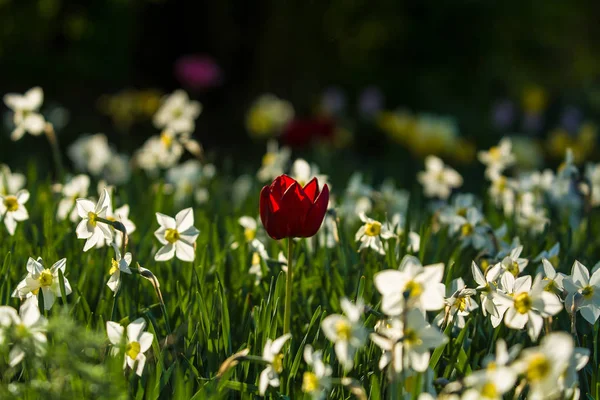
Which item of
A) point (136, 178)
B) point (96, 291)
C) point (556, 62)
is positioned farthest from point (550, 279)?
point (556, 62)

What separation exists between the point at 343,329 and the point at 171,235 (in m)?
0.54

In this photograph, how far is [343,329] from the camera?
1.01 metres

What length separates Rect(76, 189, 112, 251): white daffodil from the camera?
1368 millimetres

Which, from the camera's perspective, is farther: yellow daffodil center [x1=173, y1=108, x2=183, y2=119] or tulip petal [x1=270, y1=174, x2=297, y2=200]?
yellow daffodil center [x1=173, y1=108, x2=183, y2=119]

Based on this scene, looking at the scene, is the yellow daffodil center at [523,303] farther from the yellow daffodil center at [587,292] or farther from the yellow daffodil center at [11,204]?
the yellow daffodil center at [11,204]

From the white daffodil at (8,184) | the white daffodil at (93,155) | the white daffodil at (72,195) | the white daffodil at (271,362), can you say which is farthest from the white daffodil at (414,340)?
the white daffodil at (93,155)

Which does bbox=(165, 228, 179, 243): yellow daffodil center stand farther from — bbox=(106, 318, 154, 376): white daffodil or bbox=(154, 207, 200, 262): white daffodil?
bbox=(106, 318, 154, 376): white daffodil

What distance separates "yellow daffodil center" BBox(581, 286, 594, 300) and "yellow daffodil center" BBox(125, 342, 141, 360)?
2.63 feet

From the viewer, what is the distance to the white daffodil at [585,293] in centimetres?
130

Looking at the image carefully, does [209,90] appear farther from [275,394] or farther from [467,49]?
[275,394]

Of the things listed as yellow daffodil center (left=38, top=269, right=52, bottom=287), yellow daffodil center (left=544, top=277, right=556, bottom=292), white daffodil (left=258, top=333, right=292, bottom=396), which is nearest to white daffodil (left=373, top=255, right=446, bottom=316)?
white daffodil (left=258, top=333, right=292, bottom=396)

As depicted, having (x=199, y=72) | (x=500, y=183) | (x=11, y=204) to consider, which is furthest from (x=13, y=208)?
(x=199, y=72)

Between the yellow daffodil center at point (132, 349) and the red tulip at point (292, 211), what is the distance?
0.31m

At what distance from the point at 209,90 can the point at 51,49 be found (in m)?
1.49
